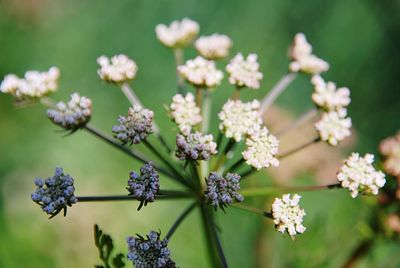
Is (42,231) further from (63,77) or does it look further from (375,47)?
(375,47)

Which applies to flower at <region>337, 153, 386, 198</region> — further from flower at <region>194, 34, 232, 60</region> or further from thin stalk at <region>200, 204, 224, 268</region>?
flower at <region>194, 34, 232, 60</region>

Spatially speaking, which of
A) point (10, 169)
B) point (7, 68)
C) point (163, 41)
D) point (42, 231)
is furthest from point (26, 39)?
point (163, 41)

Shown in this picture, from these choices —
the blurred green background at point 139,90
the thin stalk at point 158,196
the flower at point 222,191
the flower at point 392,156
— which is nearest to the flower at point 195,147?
the flower at point 222,191

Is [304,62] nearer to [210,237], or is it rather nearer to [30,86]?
[210,237]

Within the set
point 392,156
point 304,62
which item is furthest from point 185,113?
point 392,156

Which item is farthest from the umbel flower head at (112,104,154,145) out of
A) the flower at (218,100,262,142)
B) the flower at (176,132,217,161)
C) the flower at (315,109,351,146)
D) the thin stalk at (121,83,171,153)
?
the flower at (315,109,351,146)
